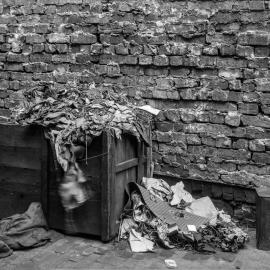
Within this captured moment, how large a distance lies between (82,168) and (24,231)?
862 millimetres

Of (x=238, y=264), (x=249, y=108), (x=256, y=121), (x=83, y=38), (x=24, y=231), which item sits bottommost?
(x=238, y=264)

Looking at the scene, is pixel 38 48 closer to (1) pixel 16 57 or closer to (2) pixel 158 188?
(1) pixel 16 57

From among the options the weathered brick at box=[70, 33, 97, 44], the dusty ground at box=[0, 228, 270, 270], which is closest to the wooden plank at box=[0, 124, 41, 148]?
the dusty ground at box=[0, 228, 270, 270]

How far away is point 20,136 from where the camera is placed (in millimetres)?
5062

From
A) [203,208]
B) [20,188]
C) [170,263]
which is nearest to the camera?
[170,263]

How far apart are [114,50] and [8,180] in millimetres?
2049

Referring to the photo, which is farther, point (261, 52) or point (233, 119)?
point (233, 119)

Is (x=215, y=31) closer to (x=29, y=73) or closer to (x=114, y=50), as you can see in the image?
(x=114, y=50)

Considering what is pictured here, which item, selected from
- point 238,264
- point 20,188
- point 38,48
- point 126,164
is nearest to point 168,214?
point 126,164

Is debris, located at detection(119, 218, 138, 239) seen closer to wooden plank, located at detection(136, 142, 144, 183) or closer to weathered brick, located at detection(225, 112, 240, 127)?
wooden plank, located at detection(136, 142, 144, 183)

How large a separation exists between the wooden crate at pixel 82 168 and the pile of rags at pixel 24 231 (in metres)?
0.13

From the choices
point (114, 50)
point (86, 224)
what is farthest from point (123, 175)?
point (114, 50)

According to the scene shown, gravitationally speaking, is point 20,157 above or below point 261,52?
below

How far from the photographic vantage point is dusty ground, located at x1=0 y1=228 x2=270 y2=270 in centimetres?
430
